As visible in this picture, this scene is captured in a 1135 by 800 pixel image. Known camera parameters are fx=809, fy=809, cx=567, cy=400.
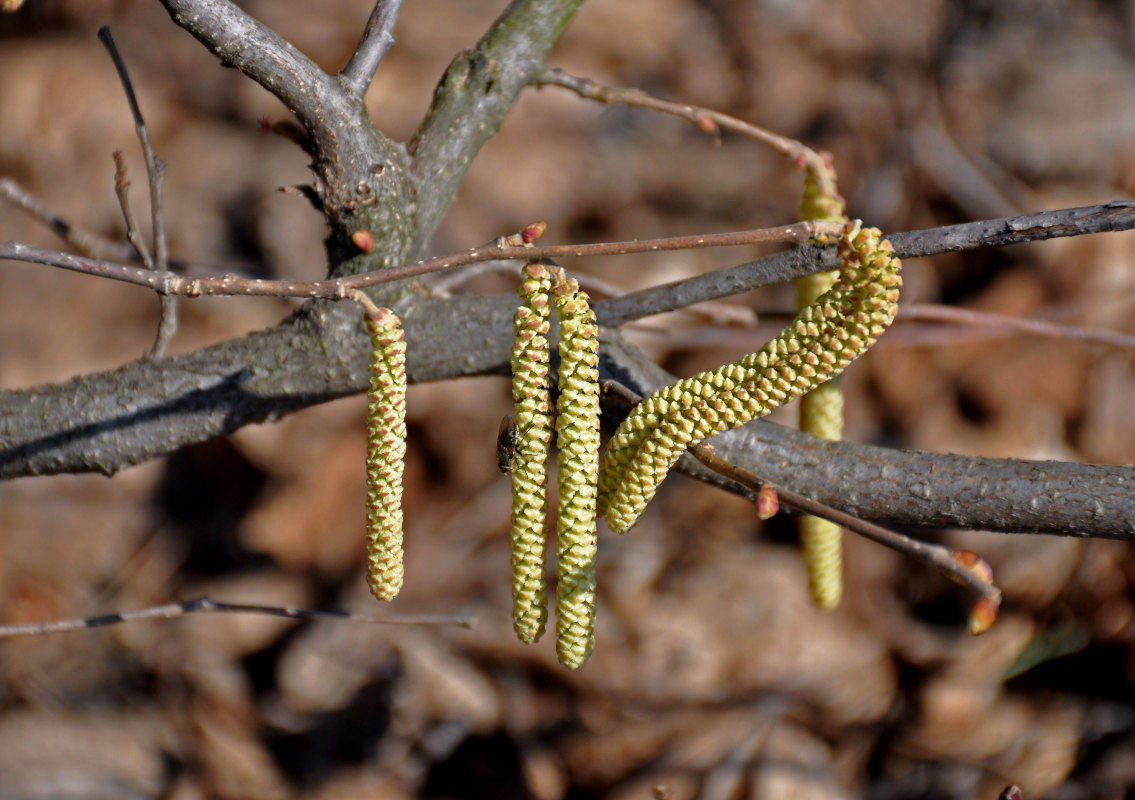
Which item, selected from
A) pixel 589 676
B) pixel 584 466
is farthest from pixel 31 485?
pixel 584 466

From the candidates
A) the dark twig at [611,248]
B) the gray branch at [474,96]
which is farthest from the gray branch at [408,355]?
the dark twig at [611,248]

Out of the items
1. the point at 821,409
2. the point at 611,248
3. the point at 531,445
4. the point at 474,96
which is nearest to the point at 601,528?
the point at 821,409

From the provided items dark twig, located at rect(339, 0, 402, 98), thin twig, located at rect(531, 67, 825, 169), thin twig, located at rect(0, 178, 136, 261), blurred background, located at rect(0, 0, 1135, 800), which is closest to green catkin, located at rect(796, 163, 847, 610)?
thin twig, located at rect(531, 67, 825, 169)

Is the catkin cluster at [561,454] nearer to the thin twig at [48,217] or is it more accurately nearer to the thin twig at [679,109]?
the thin twig at [679,109]

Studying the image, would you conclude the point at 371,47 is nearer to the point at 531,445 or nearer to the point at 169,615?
the point at 531,445

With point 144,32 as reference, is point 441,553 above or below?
below

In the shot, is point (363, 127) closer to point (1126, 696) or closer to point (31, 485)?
point (31, 485)
